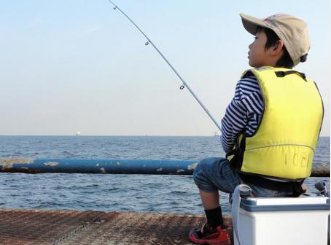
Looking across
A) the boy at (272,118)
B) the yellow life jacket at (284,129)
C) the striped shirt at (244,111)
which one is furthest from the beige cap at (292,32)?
the striped shirt at (244,111)

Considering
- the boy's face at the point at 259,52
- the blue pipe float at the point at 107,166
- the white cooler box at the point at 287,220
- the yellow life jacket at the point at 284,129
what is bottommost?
the white cooler box at the point at 287,220

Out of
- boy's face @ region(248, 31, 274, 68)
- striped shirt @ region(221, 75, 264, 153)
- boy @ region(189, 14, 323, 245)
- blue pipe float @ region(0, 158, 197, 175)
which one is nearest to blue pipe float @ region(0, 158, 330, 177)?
blue pipe float @ region(0, 158, 197, 175)

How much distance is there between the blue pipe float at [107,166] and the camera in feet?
9.16

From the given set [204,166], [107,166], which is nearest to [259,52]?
[204,166]

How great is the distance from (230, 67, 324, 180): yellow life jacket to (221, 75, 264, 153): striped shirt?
46 mm

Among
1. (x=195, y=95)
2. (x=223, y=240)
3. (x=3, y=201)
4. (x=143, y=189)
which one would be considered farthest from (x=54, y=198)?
(x=223, y=240)

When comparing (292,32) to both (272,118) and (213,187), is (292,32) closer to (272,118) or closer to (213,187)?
(272,118)

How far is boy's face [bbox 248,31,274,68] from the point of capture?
2.26m

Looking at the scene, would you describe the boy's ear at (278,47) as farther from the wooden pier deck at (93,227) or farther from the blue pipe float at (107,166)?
the wooden pier deck at (93,227)

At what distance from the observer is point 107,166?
2.88 metres

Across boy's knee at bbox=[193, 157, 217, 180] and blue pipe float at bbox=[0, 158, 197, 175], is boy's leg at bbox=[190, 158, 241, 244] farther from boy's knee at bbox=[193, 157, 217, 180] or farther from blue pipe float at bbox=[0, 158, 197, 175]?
blue pipe float at bbox=[0, 158, 197, 175]

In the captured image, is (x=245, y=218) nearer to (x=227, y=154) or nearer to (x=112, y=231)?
(x=227, y=154)

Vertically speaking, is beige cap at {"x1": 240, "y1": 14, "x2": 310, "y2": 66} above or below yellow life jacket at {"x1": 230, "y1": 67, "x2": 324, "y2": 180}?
above

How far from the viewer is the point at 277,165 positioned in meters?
2.01
